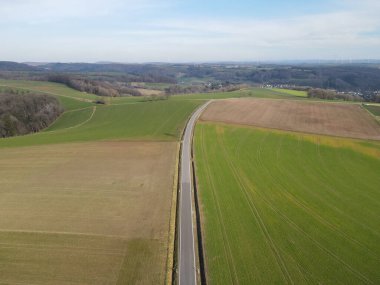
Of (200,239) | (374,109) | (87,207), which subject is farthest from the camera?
(374,109)

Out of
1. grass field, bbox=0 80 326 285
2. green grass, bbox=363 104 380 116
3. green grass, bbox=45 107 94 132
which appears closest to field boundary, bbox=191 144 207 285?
grass field, bbox=0 80 326 285

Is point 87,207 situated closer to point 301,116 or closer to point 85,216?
point 85,216

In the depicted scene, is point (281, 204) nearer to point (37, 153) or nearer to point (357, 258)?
point (357, 258)

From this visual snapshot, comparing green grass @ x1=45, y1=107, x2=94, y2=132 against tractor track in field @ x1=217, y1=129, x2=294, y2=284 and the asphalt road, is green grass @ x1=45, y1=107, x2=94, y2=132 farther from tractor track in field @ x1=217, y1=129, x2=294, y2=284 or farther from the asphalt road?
tractor track in field @ x1=217, y1=129, x2=294, y2=284

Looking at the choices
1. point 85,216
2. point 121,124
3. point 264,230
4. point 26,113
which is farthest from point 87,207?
point 26,113

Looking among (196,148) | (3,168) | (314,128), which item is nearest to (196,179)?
(196,148)

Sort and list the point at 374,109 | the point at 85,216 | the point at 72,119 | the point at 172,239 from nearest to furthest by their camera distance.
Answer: the point at 172,239 < the point at 85,216 < the point at 374,109 < the point at 72,119

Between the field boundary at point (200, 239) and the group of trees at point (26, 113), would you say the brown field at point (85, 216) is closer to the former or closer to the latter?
the field boundary at point (200, 239)
